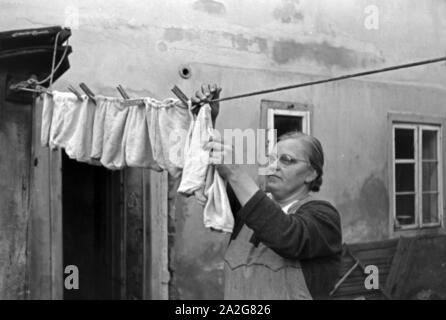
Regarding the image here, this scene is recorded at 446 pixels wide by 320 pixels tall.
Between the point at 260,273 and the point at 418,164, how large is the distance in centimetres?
538

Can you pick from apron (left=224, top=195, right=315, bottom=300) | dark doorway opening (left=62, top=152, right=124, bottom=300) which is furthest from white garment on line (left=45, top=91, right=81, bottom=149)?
dark doorway opening (left=62, top=152, right=124, bottom=300)

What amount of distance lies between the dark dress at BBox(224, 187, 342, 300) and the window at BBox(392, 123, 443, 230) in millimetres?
4969

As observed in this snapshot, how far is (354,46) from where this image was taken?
22.7 ft

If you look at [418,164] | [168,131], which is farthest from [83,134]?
[418,164]

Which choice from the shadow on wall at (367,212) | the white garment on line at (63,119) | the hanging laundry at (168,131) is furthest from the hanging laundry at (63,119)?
the shadow on wall at (367,212)

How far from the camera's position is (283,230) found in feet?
7.30

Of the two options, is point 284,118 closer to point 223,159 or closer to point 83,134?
point 83,134

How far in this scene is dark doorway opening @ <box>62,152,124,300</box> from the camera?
17.8 feet

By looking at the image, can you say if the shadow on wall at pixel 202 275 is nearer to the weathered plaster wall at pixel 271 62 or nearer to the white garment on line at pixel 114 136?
the weathered plaster wall at pixel 271 62

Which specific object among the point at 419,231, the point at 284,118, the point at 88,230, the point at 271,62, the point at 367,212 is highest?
the point at 271,62

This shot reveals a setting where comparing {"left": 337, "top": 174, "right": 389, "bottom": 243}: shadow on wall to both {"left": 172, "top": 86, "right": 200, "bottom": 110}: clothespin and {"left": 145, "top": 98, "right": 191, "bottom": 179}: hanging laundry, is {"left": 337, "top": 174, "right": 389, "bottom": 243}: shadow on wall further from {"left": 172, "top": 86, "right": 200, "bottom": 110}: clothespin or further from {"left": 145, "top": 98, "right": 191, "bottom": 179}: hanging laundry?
{"left": 172, "top": 86, "right": 200, "bottom": 110}: clothespin

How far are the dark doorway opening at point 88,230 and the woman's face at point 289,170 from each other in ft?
9.95
